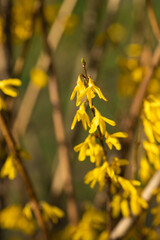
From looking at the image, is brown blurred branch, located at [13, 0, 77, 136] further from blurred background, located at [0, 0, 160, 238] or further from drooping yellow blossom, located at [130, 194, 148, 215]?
drooping yellow blossom, located at [130, 194, 148, 215]

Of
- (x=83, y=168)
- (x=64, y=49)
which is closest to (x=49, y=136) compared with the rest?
(x=83, y=168)

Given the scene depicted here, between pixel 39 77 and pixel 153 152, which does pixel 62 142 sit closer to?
pixel 39 77

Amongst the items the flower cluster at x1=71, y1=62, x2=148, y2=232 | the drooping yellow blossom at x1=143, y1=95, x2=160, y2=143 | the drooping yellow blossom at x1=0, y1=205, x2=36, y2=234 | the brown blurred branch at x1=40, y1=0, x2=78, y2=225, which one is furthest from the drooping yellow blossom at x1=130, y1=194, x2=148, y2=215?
the brown blurred branch at x1=40, y1=0, x2=78, y2=225

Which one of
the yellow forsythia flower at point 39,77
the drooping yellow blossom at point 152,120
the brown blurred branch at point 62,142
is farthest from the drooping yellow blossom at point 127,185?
the yellow forsythia flower at point 39,77

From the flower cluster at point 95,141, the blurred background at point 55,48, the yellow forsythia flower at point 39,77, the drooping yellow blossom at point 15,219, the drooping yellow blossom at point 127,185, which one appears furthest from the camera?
the yellow forsythia flower at point 39,77

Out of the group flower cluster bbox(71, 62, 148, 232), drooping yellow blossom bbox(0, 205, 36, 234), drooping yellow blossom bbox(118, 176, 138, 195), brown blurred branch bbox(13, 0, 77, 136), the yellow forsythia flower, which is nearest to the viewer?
flower cluster bbox(71, 62, 148, 232)

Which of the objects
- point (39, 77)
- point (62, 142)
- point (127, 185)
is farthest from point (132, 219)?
point (39, 77)

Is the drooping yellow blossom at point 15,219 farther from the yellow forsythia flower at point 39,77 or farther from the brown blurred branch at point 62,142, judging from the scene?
the yellow forsythia flower at point 39,77

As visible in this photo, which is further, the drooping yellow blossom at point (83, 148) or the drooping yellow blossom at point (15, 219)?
the drooping yellow blossom at point (15, 219)
